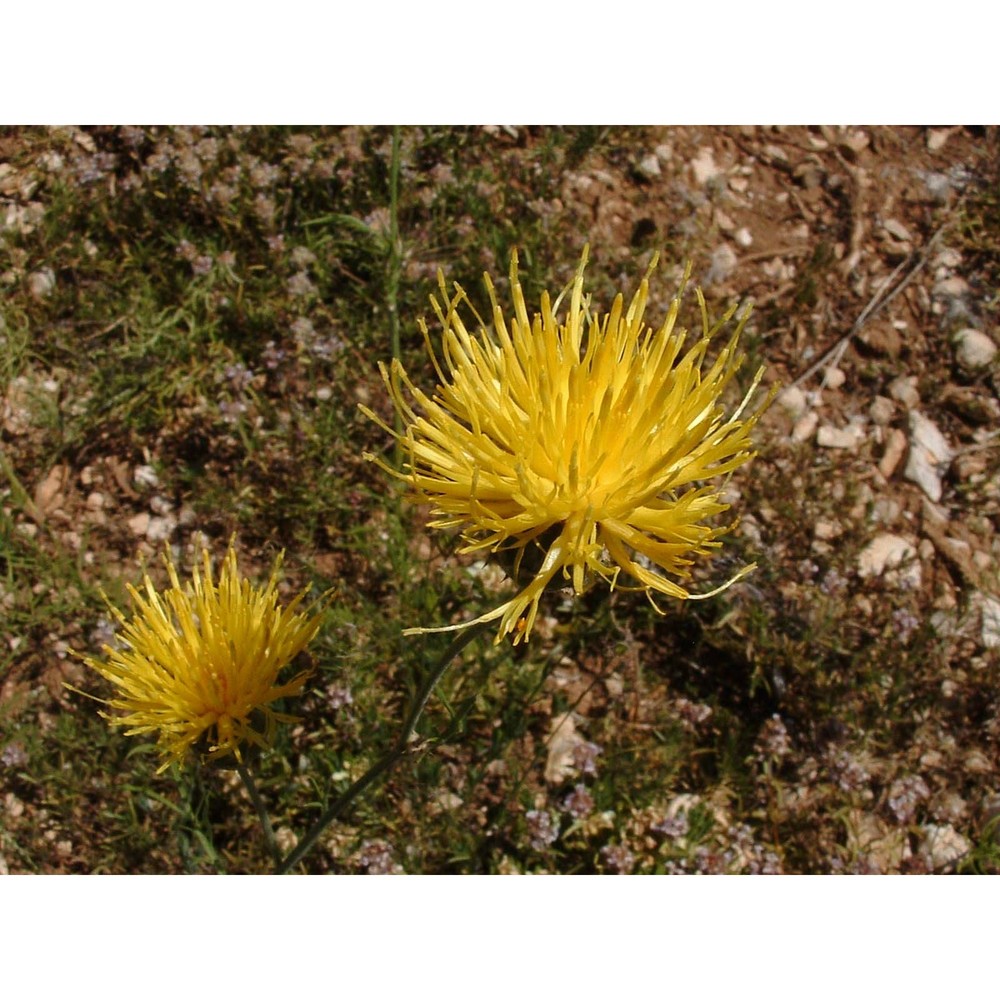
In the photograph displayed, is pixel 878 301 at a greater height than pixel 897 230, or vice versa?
pixel 897 230

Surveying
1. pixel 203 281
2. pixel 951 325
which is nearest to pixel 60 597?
pixel 203 281

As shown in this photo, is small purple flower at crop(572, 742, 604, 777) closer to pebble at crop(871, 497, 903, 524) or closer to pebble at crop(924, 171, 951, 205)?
pebble at crop(871, 497, 903, 524)

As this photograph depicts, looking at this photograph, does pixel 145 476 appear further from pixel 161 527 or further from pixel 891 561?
pixel 891 561

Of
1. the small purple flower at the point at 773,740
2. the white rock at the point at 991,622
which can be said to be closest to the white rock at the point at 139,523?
the small purple flower at the point at 773,740

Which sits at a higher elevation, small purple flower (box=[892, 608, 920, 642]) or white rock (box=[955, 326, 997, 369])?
white rock (box=[955, 326, 997, 369])

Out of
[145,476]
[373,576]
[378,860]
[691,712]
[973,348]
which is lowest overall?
[378,860]

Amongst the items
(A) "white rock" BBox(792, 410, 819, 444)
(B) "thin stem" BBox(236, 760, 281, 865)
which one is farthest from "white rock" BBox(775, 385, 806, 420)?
(B) "thin stem" BBox(236, 760, 281, 865)

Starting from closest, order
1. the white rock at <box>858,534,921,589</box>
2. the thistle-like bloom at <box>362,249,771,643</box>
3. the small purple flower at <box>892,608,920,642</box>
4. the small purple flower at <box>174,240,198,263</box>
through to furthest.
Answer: the thistle-like bloom at <box>362,249,771,643</box> < the small purple flower at <box>892,608,920,642</box> < the white rock at <box>858,534,921,589</box> < the small purple flower at <box>174,240,198,263</box>

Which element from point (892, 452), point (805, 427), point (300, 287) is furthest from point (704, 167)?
point (300, 287)
